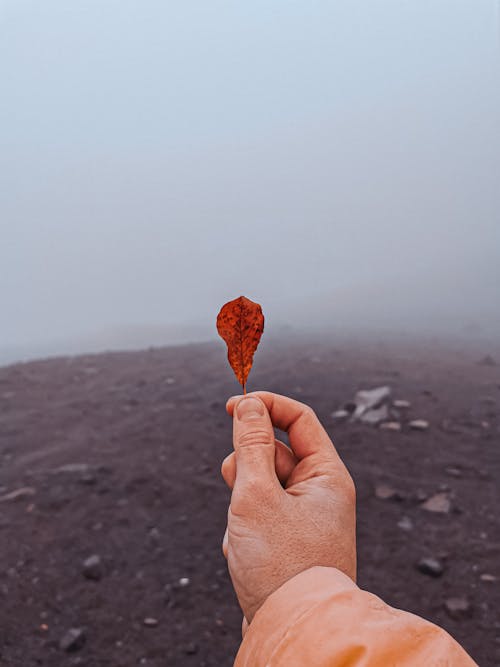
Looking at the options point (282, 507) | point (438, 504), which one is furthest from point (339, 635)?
point (438, 504)

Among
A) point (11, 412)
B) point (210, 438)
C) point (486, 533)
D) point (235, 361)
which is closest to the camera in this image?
point (235, 361)

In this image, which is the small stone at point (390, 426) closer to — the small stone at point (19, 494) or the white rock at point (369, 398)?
the white rock at point (369, 398)

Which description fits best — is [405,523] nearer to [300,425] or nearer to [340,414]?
[340,414]

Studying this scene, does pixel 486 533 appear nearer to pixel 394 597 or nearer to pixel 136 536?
pixel 394 597

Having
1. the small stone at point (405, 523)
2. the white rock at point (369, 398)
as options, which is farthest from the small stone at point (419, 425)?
the small stone at point (405, 523)

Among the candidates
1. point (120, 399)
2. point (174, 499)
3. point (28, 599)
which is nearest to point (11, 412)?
point (120, 399)

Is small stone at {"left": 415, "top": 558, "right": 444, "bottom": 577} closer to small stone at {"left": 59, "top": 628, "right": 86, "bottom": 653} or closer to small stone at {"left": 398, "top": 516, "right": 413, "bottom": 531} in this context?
small stone at {"left": 398, "top": 516, "right": 413, "bottom": 531}
